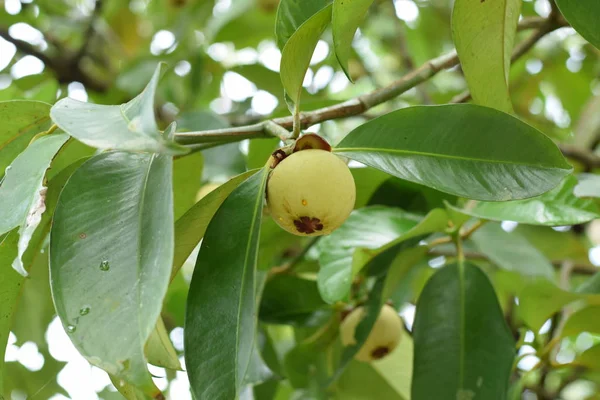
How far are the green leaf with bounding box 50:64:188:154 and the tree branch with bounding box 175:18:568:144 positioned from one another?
0.34 ft

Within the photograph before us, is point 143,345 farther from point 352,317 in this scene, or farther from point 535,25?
point 535,25

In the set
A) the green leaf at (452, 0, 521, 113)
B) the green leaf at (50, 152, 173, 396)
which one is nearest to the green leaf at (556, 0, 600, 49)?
the green leaf at (452, 0, 521, 113)

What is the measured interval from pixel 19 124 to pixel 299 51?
0.33 m

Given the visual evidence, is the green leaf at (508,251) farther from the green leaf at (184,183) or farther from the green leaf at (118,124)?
the green leaf at (118,124)

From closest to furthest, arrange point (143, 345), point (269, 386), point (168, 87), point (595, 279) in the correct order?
point (143, 345), point (595, 279), point (269, 386), point (168, 87)

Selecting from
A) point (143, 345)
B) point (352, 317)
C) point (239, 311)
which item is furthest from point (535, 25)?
point (143, 345)

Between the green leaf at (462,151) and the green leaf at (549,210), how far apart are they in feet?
0.54

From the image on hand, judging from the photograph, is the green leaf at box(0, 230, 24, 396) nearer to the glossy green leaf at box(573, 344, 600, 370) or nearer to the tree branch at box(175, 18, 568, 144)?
the tree branch at box(175, 18, 568, 144)

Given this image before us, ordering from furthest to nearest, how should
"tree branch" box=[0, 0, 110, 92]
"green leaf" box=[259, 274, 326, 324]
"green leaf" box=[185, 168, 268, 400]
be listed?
"tree branch" box=[0, 0, 110, 92] → "green leaf" box=[259, 274, 326, 324] → "green leaf" box=[185, 168, 268, 400]

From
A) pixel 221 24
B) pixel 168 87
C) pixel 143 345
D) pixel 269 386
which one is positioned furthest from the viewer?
pixel 168 87

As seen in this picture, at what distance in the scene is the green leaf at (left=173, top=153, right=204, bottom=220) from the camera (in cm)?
89

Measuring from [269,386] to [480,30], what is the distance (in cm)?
69

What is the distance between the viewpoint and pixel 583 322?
992mm

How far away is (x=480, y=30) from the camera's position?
72 cm
